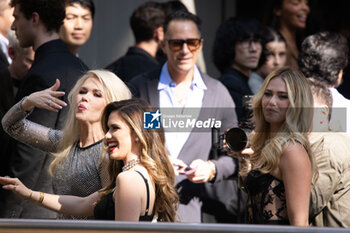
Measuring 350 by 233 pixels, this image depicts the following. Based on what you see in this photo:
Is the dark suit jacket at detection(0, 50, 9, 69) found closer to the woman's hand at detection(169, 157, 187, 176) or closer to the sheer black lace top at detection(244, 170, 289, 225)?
the woman's hand at detection(169, 157, 187, 176)

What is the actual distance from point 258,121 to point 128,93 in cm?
61

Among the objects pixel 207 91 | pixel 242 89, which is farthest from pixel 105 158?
pixel 242 89

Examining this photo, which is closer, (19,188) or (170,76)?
(19,188)

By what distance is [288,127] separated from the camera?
3.28 m

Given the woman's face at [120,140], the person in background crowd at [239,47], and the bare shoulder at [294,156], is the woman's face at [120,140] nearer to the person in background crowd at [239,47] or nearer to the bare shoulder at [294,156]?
the bare shoulder at [294,156]

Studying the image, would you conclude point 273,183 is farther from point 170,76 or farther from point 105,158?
point 170,76

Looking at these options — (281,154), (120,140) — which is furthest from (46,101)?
(281,154)

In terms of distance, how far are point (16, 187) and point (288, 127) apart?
4.01 feet

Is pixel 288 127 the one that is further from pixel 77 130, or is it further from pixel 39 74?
pixel 39 74

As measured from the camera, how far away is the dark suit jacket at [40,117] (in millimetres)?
3389

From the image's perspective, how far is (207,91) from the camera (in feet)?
13.1

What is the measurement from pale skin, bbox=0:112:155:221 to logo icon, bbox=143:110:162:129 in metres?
0.09

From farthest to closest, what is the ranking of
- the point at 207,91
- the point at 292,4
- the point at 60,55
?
the point at 292,4 < the point at 207,91 < the point at 60,55

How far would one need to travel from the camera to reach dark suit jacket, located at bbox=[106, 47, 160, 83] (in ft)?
14.5
